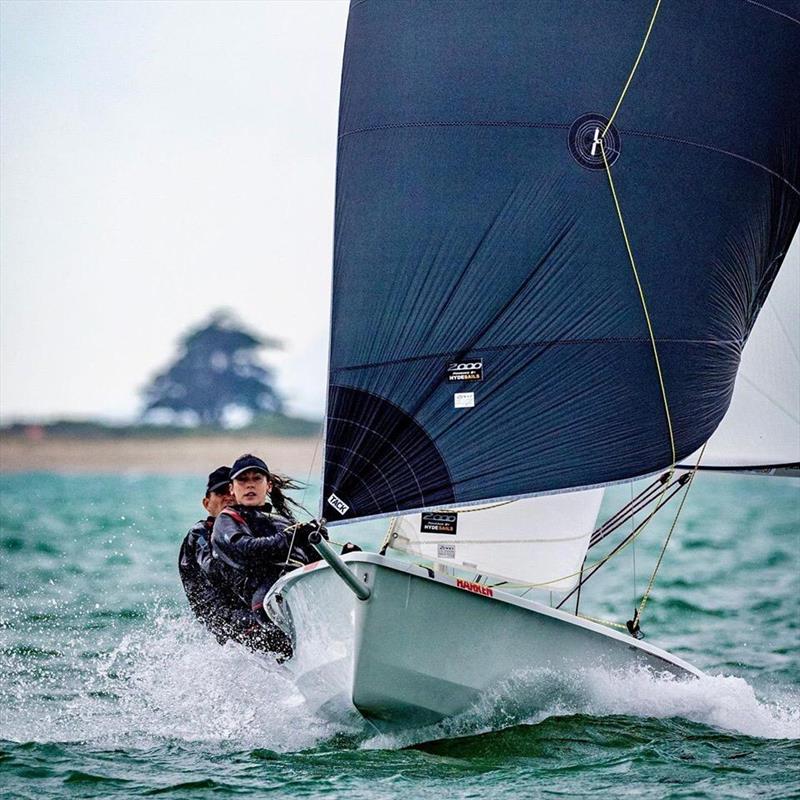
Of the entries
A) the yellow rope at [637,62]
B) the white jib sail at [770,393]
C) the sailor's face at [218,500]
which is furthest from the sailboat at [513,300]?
the sailor's face at [218,500]

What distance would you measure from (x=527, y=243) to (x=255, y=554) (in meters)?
1.93

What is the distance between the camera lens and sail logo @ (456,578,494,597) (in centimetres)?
636

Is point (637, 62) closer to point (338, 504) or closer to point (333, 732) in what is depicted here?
point (338, 504)

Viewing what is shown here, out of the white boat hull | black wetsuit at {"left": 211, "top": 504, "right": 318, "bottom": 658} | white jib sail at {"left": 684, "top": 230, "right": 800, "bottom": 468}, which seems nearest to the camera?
the white boat hull

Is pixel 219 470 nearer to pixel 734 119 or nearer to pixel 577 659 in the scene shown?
pixel 577 659

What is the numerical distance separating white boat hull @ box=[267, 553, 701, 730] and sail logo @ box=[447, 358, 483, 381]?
3.06 ft

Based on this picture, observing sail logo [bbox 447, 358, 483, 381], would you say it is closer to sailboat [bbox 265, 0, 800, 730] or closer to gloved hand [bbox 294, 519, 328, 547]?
sailboat [bbox 265, 0, 800, 730]

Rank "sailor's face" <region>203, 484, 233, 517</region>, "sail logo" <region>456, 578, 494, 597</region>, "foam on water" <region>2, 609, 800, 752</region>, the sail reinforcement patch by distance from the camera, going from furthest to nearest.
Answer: "sailor's face" <region>203, 484, 233, 517</region>
the sail reinforcement patch
"foam on water" <region>2, 609, 800, 752</region>
"sail logo" <region>456, 578, 494, 597</region>

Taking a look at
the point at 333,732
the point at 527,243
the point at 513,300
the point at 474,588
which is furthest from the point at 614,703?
the point at 527,243

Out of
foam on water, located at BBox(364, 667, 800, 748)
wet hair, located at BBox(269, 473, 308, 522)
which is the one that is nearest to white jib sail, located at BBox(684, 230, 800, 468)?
foam on water, located at BBox(364, 667, 800, 748)

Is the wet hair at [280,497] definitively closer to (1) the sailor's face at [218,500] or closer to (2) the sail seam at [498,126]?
(1) the sailor's face at [218,500]

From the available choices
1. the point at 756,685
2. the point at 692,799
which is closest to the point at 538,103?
the point at 692,799

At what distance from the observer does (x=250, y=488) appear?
274 inches

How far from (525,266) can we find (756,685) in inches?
145
